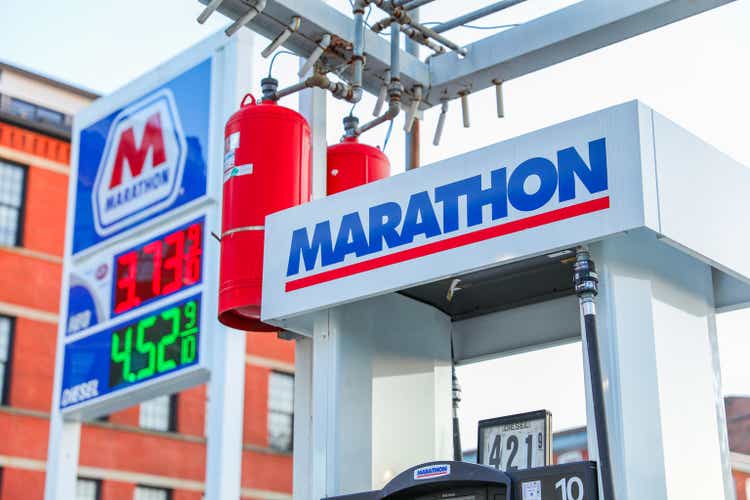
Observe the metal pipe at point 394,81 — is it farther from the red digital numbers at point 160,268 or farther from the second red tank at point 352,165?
the red digital numbers at point 160,268

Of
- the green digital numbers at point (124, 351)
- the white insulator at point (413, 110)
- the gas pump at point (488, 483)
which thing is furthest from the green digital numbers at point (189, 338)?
the gas pump at point (488, 483)

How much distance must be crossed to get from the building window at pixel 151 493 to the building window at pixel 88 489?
101 cm

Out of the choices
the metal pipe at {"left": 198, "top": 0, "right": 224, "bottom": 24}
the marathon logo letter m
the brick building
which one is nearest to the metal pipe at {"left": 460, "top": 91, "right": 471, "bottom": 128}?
the metal pipe at {"left": 198, "top": 0, "right": 224, "bottom": 24}

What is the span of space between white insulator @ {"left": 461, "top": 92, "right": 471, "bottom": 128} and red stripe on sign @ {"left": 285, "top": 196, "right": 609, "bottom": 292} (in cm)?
204

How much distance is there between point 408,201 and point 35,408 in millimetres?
23402

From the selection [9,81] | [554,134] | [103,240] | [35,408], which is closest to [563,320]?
[554,134]

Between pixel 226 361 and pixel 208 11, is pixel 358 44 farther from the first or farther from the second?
pixel 226 361

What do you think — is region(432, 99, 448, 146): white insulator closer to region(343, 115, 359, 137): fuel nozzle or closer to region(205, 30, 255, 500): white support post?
region(343, 115, 359, 137): fuel nozzle

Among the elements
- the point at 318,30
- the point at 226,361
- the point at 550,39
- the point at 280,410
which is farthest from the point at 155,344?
the point at 280,410

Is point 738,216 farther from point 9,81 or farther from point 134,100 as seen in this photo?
point 9,81

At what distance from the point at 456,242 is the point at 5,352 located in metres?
23.5

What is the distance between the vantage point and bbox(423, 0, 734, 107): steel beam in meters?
6.45

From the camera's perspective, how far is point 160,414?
29.7 meters

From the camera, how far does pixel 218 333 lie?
1446 centimetres
